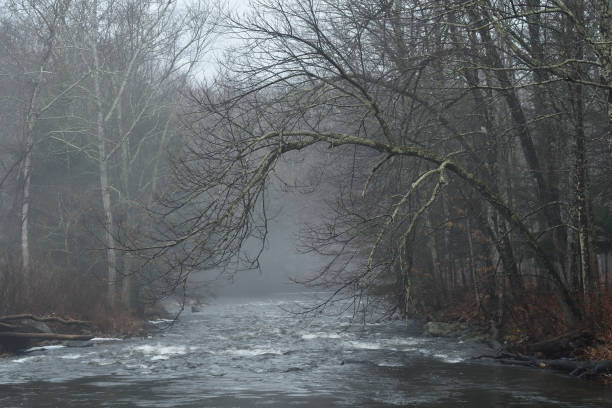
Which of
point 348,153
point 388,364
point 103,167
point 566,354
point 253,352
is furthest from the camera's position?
point 103,167

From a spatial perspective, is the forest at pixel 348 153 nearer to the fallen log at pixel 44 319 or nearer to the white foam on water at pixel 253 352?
the fallen log at pixel 44 319

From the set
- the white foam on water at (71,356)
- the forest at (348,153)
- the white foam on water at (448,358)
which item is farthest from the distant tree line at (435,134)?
the white foam on water at (71,356)

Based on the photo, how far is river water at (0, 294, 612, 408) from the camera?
1215 centimetres

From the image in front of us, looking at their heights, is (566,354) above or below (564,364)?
above

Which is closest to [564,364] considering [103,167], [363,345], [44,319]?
[363,345]

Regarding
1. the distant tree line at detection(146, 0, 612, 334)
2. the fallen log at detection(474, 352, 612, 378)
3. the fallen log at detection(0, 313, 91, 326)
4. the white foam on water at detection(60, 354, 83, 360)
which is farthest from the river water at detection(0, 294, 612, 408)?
the distant tree line at detection(146, 0, 612, 334)

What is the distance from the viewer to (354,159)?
12945 millimetres

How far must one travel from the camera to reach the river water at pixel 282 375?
39.9 feet

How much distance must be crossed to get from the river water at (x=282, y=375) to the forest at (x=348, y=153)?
5.79 ft

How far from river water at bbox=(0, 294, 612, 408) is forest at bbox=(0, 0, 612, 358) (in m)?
1.76

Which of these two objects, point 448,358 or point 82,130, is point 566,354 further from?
point 82,130

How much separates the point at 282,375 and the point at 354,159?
17.8 feet

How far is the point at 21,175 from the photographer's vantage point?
92.1 feet

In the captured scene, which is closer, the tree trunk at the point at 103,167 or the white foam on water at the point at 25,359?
the white foam on water at the point at 25,359
